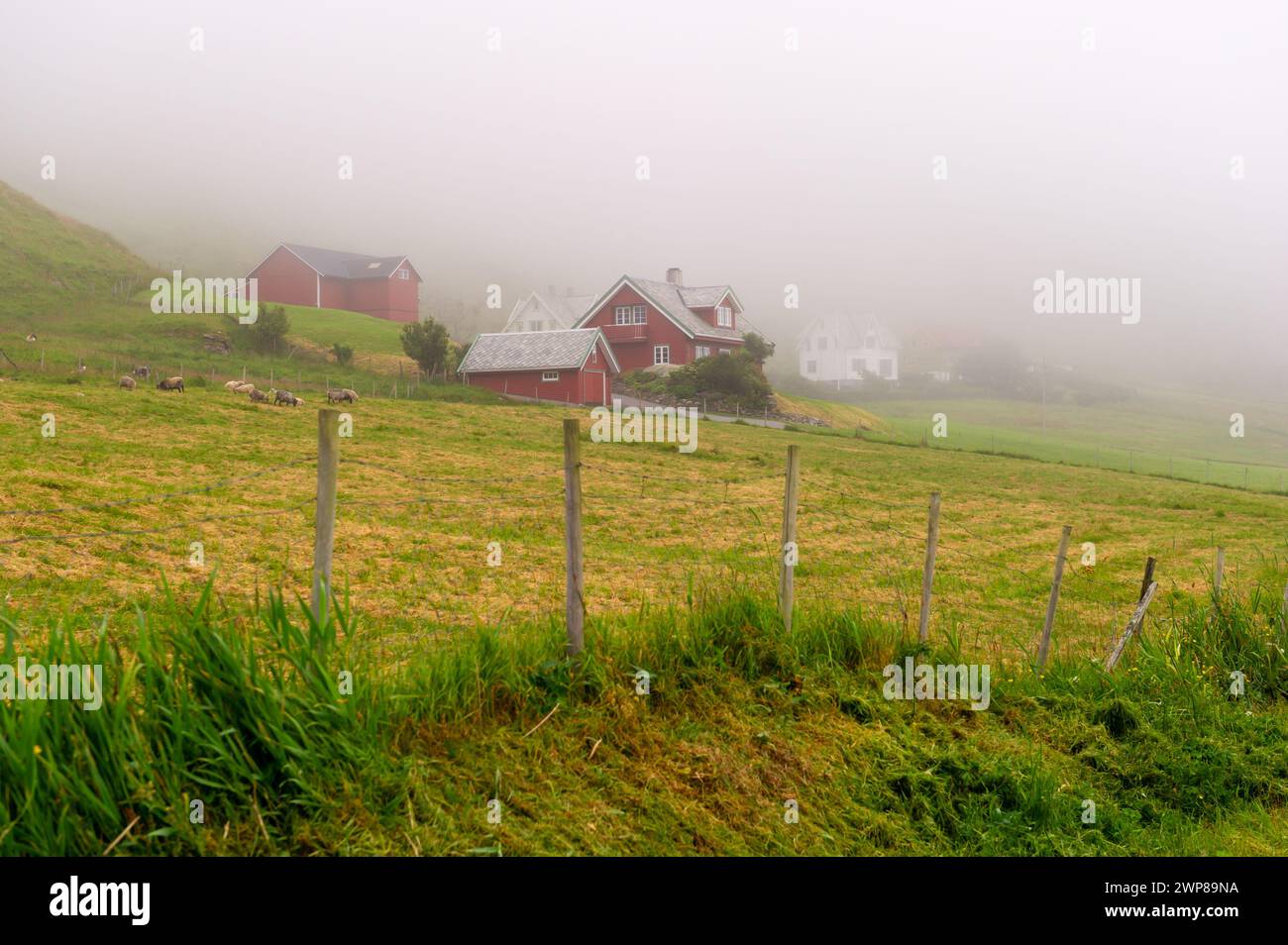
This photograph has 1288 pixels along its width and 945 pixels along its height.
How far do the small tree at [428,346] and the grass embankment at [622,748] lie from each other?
51035 millimetres

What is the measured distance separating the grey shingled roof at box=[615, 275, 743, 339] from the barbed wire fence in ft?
131

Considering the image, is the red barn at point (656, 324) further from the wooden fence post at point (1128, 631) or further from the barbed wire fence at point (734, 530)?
the wooden fence post at point (1128, 631)

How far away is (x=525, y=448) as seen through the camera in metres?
32.3

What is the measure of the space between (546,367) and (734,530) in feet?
124

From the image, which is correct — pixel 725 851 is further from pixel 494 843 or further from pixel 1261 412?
pixel 1261 412

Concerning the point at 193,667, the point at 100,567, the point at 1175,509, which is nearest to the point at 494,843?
the point at 193,667

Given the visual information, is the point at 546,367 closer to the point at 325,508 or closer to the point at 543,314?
the point at 543,314
